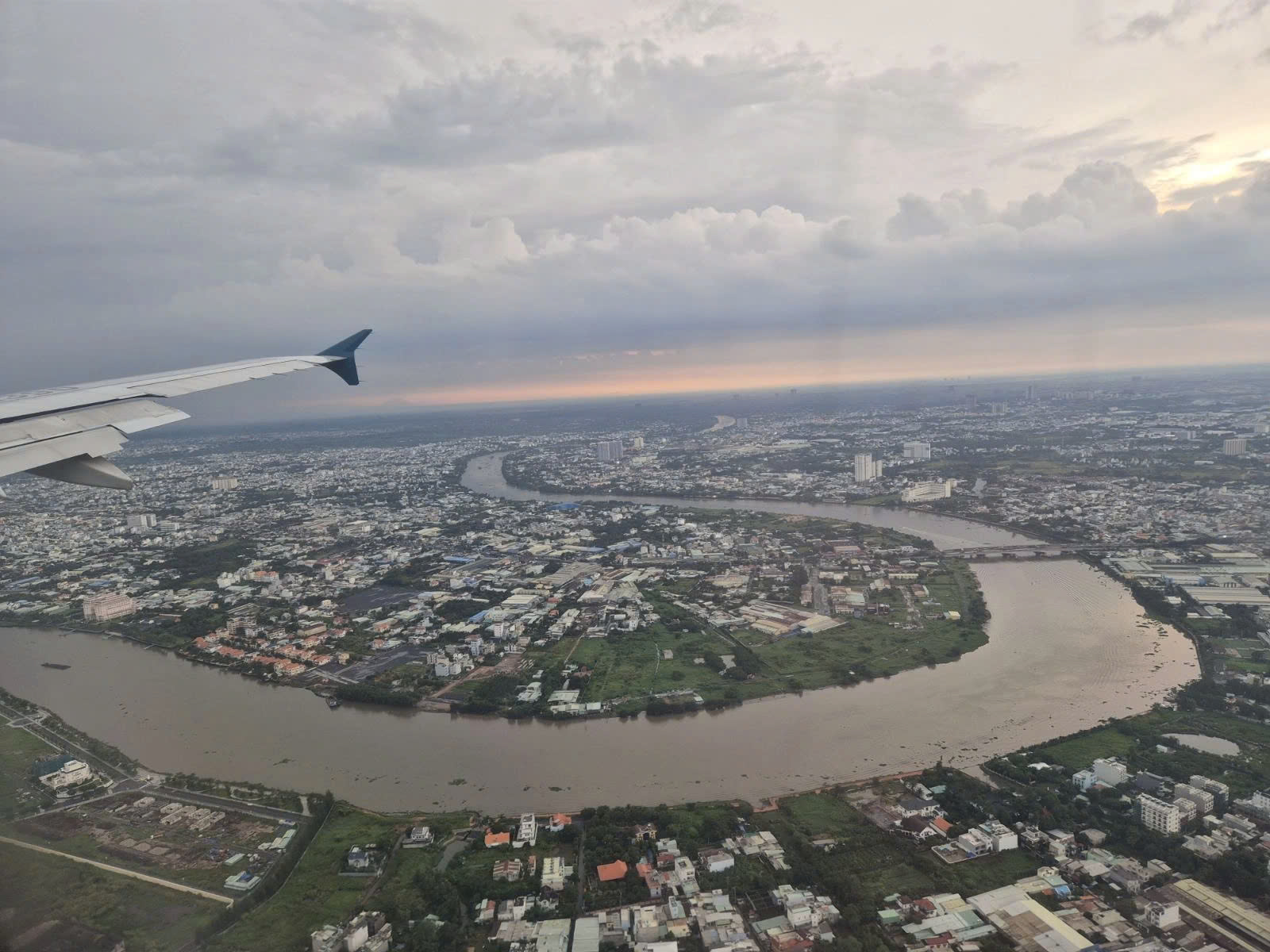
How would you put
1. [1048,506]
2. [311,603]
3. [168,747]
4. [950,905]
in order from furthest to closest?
[1048,506]
[311,603]
[168,747]
[950,905]

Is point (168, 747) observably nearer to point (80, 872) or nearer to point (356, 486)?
point (80, 872)

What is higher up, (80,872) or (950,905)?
(80,872)

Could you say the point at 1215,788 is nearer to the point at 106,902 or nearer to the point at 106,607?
the point at 106,902

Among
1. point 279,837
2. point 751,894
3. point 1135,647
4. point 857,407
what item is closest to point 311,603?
point 279,837

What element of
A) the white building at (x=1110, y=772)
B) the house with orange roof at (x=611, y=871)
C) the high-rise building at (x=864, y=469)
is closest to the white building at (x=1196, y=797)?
the white building at (x=1110, y=772)

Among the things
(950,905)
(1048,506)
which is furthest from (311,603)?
(1048,506)

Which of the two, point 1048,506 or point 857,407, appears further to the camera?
point 857,407

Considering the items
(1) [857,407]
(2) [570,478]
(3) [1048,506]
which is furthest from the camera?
(1) [857,407]
